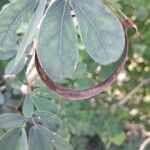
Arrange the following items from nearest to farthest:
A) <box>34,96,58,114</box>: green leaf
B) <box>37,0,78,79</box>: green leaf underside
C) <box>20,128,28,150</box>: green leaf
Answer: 1. <box>37,0,78,79</box>: green leaf underside
2. <box>20,128,28,150</box>: green leaf
3. <box>34,96,58,114</box>: green leaf

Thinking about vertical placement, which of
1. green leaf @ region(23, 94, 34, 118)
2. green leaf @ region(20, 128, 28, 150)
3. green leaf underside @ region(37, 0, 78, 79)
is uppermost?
green leaf underside @ region(37, 0, 78, 79)

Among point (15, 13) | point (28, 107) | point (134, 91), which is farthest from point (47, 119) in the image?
point (134, 91)

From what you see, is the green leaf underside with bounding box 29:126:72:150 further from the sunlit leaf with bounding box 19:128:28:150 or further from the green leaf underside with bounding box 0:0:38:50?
the green leaf underside with bounding box 0:0:38:50

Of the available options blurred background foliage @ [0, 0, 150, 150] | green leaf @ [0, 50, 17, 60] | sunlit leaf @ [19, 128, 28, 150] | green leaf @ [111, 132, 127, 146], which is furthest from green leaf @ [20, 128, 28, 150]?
green leaf @ [111, 132, 127, 146]

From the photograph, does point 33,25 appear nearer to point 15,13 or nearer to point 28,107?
point 15,13

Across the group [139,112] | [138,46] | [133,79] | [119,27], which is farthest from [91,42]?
[139,112]

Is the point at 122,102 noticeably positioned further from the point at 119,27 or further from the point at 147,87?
the point at 119,27
